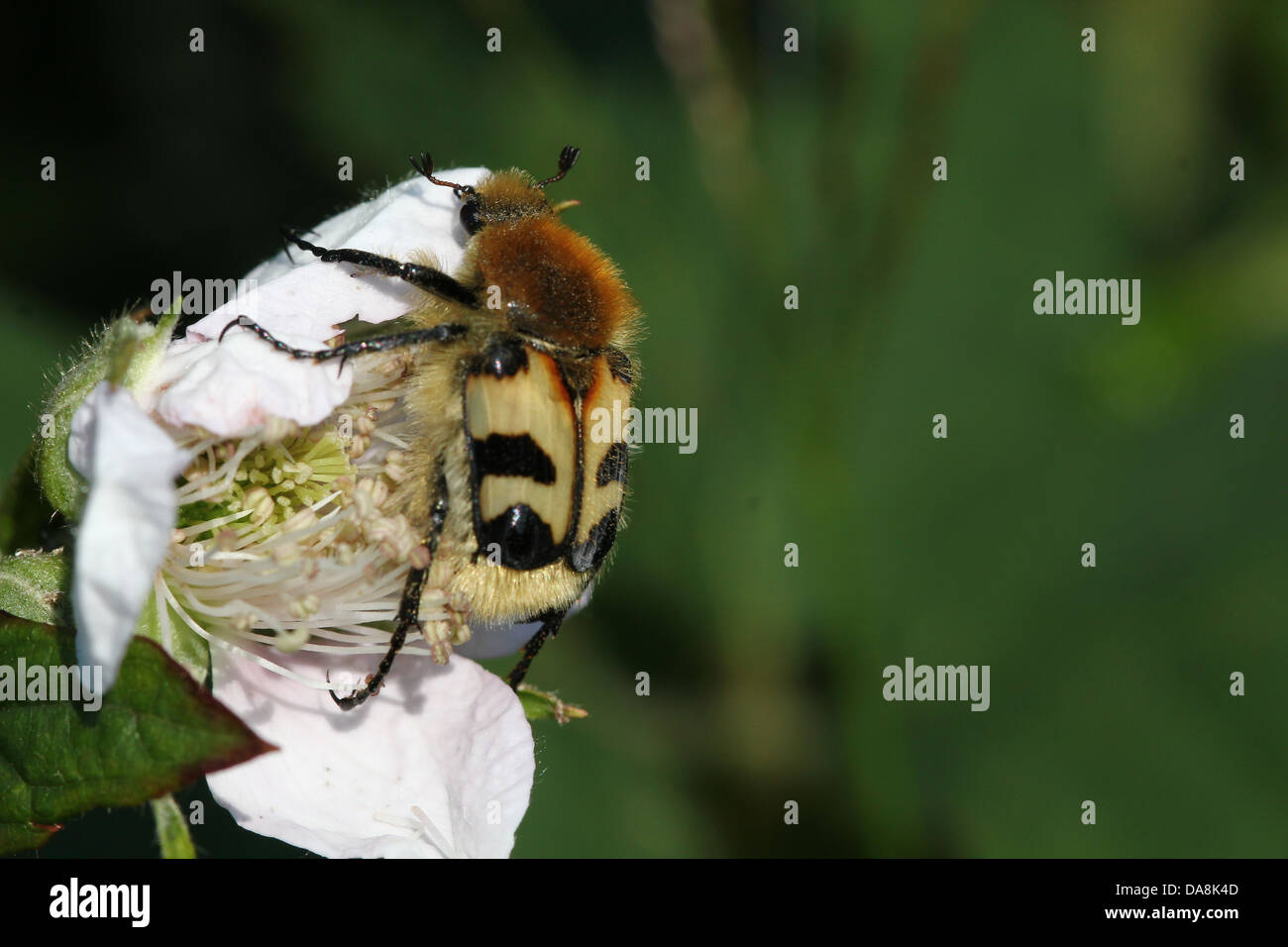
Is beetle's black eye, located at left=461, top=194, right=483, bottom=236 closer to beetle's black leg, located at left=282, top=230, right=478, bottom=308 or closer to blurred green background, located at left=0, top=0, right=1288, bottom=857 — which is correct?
beetle's black leg, located at left=282, top=230, right=478, bottom=308

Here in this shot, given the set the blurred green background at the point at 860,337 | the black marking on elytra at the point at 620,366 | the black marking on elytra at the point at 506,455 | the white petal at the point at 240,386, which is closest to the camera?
the white petal at the point at 240,386

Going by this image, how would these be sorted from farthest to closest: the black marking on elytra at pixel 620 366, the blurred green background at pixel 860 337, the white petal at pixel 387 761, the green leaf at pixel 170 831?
the blurred green background at pixel 860 337 → the black marking on elytra at pixel 620 366 → the white petal at pixel 387 761 → the green leaf at pixel 170 831

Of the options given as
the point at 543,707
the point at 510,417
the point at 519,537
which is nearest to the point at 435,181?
the point at 510,417

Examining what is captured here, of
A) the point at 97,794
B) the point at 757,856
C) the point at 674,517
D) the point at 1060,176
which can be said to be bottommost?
the point at 757,856

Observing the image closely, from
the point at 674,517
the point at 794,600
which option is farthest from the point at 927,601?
the point at 674,517

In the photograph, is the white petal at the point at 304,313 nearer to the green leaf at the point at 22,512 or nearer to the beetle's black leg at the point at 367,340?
the beetle's black leg at the point at 367,340

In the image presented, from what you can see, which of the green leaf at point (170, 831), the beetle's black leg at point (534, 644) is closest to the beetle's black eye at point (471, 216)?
the beetle's black leg at point (534, 644)

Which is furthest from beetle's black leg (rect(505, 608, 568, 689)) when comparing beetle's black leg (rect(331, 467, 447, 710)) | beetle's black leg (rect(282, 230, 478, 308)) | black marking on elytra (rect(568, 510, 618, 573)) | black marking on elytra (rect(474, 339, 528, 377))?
beetle's black leg (rect(282, 230, 478, 308))

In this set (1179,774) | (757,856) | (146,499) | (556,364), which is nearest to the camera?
(146,499)

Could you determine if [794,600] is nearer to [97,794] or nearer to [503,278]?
[503,278]
